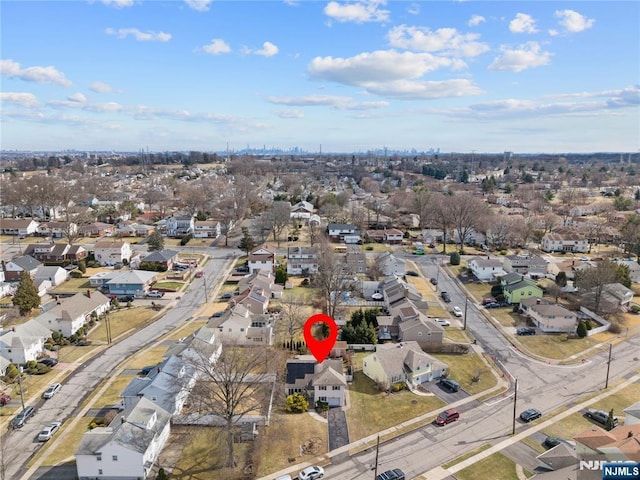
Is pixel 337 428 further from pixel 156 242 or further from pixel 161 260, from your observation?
pixel 156 242

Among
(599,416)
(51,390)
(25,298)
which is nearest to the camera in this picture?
(599,416)

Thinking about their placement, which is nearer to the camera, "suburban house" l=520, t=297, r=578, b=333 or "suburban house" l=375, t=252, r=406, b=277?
"suburban house" l=520, t=297, r=578, b=333

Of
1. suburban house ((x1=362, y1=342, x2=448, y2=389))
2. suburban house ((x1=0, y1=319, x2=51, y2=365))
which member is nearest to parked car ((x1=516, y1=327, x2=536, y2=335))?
suburban house ((x1=362, y1=342, x2=448, y2=389))

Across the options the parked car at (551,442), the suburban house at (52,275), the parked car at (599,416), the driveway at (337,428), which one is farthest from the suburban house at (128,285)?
the parked car at (599,416)

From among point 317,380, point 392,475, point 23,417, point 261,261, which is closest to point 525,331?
point 317,380

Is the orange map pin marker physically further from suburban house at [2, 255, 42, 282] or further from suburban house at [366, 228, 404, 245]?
suburban house at [2, 255, 42, 282]
